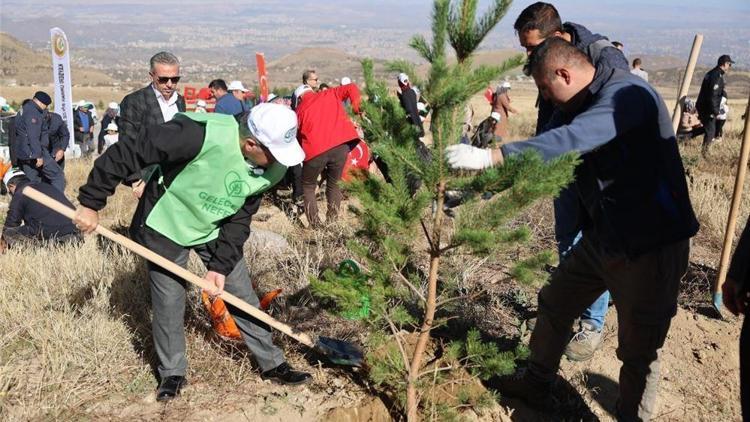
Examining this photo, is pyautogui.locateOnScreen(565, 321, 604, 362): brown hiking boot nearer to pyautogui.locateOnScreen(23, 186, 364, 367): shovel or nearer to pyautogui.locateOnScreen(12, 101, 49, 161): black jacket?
pyautogui.locateOnScreen(23, 186, 364, 367): shovel

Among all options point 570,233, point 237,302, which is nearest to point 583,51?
point 570,233

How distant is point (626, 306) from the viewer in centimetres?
276

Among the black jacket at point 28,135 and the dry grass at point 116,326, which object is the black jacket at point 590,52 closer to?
the dry grass at point 116,326

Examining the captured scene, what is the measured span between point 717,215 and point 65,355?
568cm

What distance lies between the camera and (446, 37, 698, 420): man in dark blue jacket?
2328 mm

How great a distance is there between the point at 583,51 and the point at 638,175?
0.87 m

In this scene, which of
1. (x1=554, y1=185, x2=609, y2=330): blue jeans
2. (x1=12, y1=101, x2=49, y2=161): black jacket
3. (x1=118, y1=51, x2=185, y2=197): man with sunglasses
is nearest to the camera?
(x1=554, y1=185, x2=609, y2=330): blue jeans

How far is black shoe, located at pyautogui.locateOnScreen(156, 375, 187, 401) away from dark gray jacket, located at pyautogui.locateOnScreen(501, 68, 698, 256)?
2206 mm

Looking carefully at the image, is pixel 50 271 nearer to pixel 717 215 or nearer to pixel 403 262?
pixel 403 262

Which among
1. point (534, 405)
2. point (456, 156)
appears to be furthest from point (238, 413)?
Answer: point (456, 156)

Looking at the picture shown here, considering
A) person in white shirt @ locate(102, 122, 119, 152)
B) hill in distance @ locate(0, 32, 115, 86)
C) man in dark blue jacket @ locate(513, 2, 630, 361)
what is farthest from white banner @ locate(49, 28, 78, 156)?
hill in distance @ locate(0, 32, 115, 86)

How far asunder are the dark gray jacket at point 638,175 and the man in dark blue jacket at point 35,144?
7.16 meters

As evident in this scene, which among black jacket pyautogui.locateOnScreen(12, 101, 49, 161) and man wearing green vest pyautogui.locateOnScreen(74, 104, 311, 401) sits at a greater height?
man wearing green vest pyautogui.locateOnScreen(74, 104, 311, 401)

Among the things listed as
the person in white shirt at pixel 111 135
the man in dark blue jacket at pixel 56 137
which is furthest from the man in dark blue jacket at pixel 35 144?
the person in white shirt at pixel 111 135
